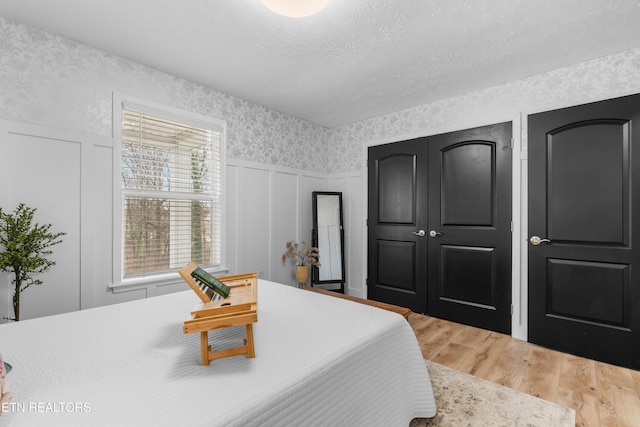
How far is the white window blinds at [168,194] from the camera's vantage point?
2.59 meters

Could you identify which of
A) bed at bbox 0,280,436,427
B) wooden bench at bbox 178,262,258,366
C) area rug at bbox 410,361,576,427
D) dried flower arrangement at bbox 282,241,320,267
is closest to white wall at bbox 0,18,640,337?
dried flower arrangement at bbox 282,241,320,267

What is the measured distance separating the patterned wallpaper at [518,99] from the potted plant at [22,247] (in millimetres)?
3316

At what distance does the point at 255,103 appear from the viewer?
137 inches

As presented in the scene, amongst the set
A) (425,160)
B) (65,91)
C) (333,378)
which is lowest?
(333,378)

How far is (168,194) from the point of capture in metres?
2.80

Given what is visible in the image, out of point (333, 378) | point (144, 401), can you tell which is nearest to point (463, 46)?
point (333, 378)

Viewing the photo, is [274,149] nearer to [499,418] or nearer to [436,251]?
[436,251]

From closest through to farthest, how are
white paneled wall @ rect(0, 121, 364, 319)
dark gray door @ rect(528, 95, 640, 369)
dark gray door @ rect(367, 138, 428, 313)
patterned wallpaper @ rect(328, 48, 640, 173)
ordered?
white paneled wall @ rect(0, 121, 364, 319)
dark gray door @ rect(528, 95, 640, 369)
patterned wallpaper @ rect(328, 48, 640, 173)
dark gray door @ rect(367, 138, 428, 313)

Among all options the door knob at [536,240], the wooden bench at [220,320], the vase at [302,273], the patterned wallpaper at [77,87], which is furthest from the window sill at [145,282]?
→ the door knob at [536,240]

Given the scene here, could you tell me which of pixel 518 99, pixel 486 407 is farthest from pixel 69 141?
pixel 518 99

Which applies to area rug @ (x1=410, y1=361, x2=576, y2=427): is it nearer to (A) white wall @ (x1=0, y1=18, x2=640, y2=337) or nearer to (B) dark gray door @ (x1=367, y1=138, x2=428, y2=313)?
(A) white wall @ (x1=0, y1=18, x2=640, y2=337)

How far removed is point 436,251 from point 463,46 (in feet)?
6.63

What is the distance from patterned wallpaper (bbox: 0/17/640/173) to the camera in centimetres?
208

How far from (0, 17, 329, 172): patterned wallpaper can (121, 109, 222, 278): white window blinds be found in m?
0.21
